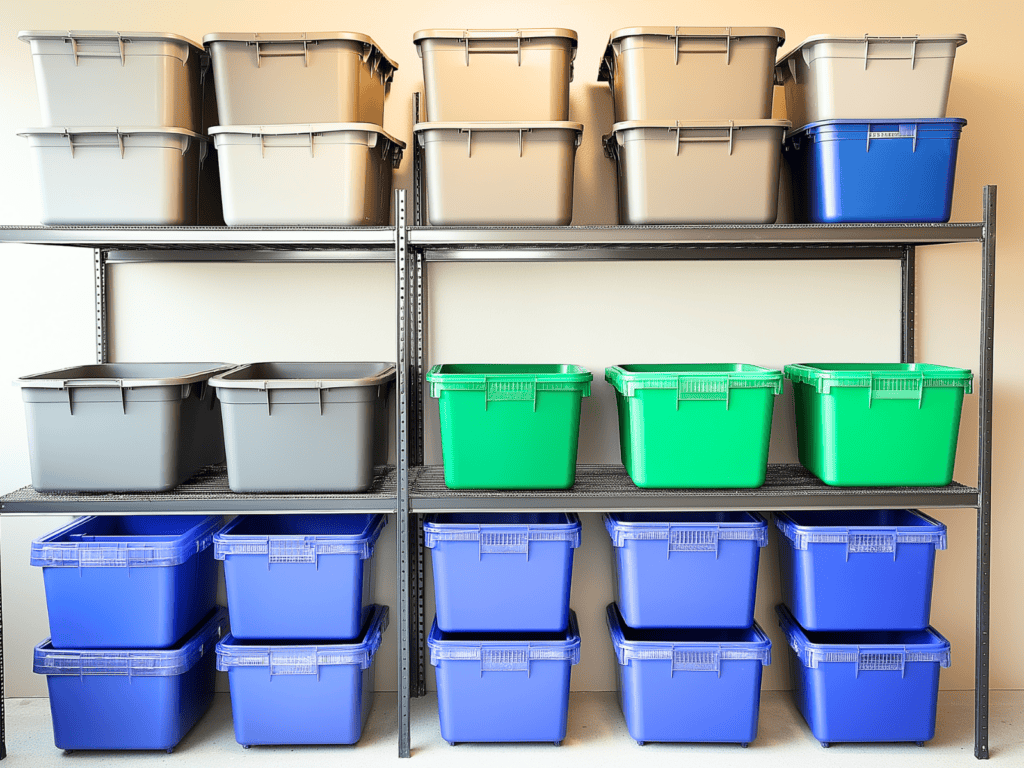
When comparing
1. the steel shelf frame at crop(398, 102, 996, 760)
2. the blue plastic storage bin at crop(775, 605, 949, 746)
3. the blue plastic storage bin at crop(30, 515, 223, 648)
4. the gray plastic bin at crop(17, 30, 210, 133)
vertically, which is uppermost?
the gray plastic bin at crop(17, 30, 210, 133)

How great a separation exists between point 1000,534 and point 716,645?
152 cm

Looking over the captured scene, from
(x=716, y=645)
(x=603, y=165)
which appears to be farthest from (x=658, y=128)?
(x=716, y=645)

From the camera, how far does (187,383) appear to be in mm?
2730

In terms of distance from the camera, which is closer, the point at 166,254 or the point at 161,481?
the point at 161,481

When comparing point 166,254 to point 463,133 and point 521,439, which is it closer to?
point 463,133

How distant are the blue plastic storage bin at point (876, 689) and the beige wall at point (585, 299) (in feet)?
1.78

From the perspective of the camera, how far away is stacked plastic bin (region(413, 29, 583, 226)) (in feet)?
8.79

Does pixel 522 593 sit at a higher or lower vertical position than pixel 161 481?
lower

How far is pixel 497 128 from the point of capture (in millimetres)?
2650

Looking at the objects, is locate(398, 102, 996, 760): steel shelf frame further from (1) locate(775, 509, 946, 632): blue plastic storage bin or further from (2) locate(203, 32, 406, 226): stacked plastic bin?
(2) locate(203, 32, 406, 226): stacked plastic bin

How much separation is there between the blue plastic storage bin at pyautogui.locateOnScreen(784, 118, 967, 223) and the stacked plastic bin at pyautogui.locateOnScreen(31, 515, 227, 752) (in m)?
2.64

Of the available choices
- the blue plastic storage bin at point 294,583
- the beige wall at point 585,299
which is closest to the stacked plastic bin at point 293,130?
the beige wall at point 585,299

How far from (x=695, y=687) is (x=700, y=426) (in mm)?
944

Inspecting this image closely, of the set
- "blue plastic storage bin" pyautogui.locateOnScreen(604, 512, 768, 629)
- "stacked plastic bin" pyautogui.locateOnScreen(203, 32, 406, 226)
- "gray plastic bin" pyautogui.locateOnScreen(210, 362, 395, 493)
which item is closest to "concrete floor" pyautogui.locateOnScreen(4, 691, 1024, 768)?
"blue plastic storage bin" pyautogui.locateOnScreen(604, 512, 768, 629)
